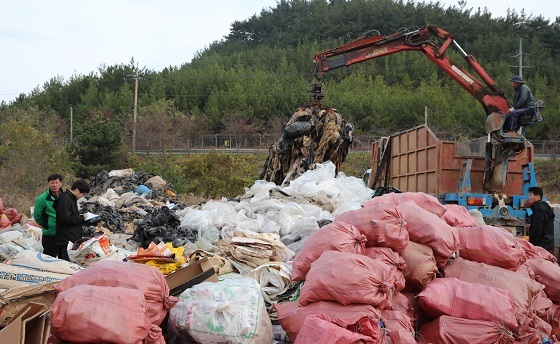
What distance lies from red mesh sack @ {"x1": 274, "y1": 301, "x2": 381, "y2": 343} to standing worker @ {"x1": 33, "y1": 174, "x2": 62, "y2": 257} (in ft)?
8.39

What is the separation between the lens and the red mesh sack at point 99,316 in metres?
3.04

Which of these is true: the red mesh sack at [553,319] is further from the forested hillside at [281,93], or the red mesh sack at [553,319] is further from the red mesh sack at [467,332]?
the forested hillside at [281,93]

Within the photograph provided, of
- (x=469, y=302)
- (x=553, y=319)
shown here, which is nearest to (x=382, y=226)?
(x=469, y=302)

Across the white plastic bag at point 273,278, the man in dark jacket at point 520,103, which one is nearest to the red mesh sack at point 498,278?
the white plastic bag at point 273,278

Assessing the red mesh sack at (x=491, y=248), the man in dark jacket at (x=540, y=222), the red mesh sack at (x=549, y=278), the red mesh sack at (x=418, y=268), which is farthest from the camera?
the man in dark jacket at (x=540, y=222)

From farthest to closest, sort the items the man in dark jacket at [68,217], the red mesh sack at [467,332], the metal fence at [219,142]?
1. the metal fence at [219,142]
2. the man in dark jacket at [68,217]
3. the red mesh sack at [467,332]

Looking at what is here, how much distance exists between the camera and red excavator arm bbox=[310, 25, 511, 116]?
976 cm

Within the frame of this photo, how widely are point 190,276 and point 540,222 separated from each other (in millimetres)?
4532

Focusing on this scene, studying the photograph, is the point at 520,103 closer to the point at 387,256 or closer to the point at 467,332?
the point at 387,256

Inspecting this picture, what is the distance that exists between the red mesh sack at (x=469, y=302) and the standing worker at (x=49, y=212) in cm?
335

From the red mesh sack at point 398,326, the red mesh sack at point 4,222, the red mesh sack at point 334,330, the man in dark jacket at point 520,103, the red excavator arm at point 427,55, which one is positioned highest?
Answer: the red excavator arm at point 427,55

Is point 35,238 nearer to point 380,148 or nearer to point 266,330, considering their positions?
point 266,330

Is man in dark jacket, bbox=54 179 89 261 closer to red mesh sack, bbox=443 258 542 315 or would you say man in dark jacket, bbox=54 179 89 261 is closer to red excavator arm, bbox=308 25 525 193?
red mesh sack, bbox=443 258 542 315

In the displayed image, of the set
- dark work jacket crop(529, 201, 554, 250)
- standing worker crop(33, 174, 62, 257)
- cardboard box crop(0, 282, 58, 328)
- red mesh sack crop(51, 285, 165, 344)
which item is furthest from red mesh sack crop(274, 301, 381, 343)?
dark work jacket crop(529, 201, 554, 250)
